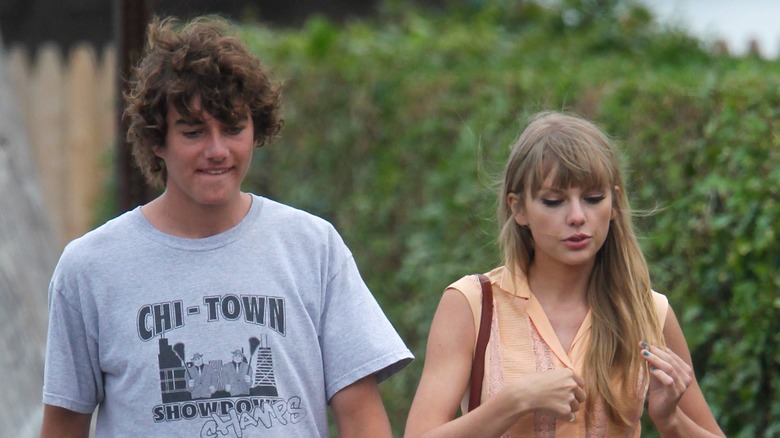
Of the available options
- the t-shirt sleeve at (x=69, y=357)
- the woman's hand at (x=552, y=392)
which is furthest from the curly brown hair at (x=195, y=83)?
the woman's hand at (x=552, y=392)

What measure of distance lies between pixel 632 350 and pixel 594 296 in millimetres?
175

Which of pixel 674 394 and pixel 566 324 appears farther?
pixel 566 324

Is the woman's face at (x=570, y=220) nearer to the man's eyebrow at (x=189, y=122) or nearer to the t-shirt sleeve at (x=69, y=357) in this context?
the man's eyebrow at (x=189, y=122)

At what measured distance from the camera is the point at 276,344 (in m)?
2.90

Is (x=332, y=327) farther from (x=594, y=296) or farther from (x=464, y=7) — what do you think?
(x=464, y=7)

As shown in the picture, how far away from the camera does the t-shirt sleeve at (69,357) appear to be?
2.94m

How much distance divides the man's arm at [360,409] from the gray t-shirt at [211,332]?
0.10 ft

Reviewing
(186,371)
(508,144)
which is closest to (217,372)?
(186,371)

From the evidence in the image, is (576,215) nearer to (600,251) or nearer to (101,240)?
(600,251)

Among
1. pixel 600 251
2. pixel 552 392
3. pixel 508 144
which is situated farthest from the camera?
pixel 508 144

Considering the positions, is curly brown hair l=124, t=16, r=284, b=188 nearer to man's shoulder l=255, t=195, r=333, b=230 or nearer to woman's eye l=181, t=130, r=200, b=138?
woman's eye l=181, t=130, r=200, b=138

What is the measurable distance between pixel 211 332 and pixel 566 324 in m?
0.85

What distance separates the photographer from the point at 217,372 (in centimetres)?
287

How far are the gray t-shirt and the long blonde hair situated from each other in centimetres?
44
